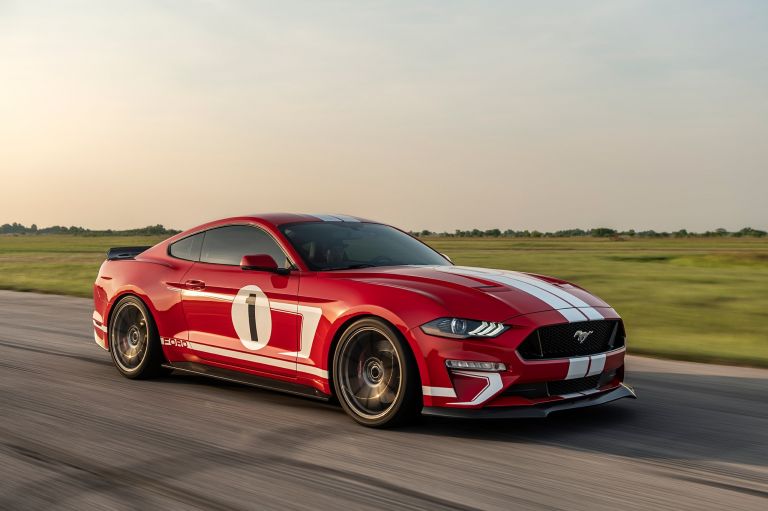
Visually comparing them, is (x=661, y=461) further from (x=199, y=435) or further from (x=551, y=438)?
(x=199, y=435)

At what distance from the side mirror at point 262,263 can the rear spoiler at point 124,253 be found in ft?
6.60

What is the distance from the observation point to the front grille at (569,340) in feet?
16.3

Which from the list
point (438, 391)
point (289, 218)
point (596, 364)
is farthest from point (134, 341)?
point (596, 364)

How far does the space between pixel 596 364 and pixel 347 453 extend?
1697 millimetres

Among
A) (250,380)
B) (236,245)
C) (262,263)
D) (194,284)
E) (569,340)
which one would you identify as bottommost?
(250,380)

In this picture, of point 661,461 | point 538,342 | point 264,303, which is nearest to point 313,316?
point 264,303

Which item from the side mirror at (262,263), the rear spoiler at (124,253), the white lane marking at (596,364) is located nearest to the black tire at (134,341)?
the rear spoiler at (124,253)

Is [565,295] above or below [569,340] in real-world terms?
above

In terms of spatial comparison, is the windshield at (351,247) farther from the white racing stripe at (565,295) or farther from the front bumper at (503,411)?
the front bumper at (503,411)

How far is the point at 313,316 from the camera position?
18.4 feet

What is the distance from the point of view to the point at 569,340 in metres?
5.18

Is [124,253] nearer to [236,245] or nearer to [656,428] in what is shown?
[236,245]

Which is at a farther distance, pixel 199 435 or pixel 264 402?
pixel 264 402

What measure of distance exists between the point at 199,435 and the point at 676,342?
667 centimetres
